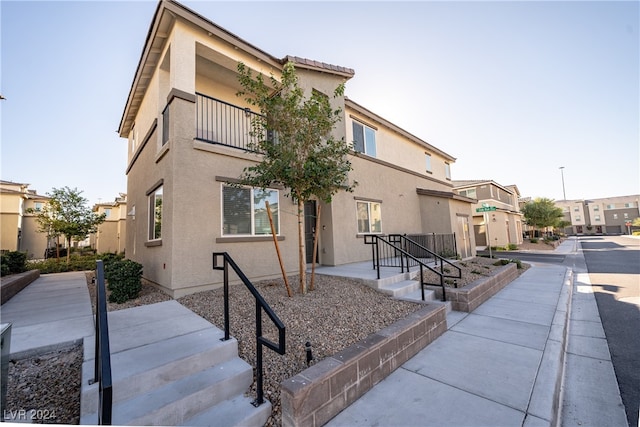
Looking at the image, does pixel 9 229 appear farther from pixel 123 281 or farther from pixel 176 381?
pixel 176 381

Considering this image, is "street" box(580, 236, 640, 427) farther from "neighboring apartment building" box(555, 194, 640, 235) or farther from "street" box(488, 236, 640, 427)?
"neighboring apartment building" box(555, 194, 640, 235)

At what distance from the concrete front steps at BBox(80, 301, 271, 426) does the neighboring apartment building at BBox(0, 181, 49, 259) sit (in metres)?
19.8

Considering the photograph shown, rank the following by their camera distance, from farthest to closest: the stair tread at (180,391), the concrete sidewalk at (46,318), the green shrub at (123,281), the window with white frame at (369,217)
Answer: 1. the window with white frame at (369,217)
2. the green shrub at (123,281)
3. the concrete sidewalk at (46,318)
4. the stair tread at (180,391)

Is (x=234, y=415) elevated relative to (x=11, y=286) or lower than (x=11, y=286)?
lower

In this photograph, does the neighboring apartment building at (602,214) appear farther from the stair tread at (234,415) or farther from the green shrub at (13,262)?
the green shrub at (13,262)

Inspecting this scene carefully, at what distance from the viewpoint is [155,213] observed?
7449mm

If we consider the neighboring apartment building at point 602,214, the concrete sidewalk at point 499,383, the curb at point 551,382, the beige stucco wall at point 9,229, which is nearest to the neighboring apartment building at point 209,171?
the concrete sidewalk at point 499,383

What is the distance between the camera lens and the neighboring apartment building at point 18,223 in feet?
59.4

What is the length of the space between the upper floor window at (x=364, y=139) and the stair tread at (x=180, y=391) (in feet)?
32.2

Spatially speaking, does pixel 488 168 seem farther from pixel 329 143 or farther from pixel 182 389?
pixel 182 389

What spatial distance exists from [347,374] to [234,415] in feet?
3.87

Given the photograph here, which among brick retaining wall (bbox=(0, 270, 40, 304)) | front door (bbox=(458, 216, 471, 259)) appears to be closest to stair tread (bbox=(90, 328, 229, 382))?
→ brick retaining wall (bbox=(0, 270, 40, 304))

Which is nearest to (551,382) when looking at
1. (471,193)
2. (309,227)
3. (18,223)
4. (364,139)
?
(309,227)

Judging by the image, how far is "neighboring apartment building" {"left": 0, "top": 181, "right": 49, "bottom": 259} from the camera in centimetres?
1809
